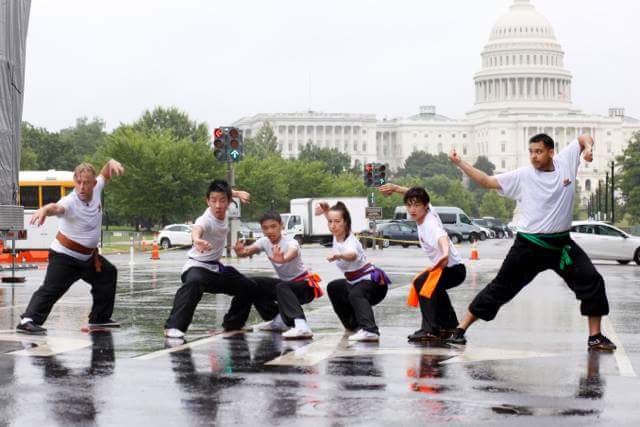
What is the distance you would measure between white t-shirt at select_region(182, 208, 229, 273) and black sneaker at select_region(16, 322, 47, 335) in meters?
1.47

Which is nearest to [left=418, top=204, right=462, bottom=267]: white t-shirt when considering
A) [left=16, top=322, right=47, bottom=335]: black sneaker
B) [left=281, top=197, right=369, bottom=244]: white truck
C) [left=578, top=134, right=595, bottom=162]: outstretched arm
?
[left=578, top=134, right=595, bottom=162]: outstretched arm

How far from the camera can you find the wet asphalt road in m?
7.52

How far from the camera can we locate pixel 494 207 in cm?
17575

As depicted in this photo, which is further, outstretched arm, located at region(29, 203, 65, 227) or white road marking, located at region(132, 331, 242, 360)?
outstretched arm, located at region(29, 203, 65, 227)

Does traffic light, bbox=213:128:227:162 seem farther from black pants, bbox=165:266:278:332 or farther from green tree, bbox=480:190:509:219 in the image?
green tree, bbox=480:190:509:219

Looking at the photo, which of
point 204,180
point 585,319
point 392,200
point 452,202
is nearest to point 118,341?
point 585,319

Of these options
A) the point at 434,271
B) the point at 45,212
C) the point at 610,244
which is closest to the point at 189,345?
the point at 45,212

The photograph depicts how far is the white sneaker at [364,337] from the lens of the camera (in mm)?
11727

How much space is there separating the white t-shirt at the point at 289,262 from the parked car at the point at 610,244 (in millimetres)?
24723

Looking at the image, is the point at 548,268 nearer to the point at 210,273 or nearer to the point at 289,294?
the point at 289,294

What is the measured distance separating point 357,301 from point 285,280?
0.82 m

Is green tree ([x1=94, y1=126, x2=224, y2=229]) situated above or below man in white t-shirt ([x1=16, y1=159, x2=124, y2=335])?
above

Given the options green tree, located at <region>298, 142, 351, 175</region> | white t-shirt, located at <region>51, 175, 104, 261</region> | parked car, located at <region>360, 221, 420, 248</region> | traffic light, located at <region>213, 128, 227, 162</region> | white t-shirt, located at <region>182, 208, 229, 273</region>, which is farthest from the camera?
green tree, located at <region>298, 142, 351, 175</region>

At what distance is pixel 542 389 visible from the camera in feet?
28.2
